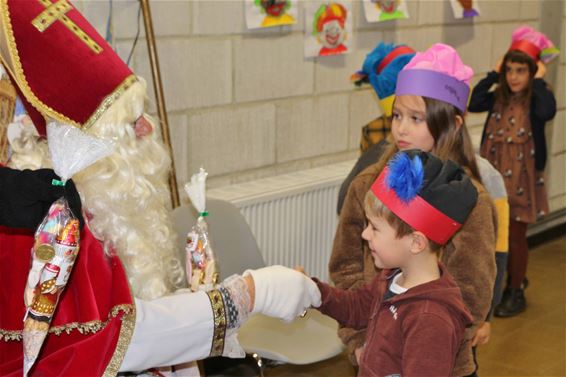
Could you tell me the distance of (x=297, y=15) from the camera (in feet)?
13.9

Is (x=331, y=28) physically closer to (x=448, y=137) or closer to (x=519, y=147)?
(x=519, y=147)

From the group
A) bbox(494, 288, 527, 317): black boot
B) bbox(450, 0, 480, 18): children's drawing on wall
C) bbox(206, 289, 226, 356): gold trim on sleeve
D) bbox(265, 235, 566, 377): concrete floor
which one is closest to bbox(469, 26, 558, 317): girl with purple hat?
bbox(494, 288, 527, 317): black boot

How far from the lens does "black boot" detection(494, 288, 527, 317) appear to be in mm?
5000

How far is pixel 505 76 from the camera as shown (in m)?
5.12

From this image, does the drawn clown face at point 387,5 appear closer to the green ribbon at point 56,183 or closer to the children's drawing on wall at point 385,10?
the children's drawing on wall at point 385,10

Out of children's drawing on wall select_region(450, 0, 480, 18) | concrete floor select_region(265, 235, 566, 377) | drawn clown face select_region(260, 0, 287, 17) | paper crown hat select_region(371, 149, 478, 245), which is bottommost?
concrete floor select_region(265, 235, 566, 377)

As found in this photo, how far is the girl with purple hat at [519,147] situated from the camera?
5.02 metres

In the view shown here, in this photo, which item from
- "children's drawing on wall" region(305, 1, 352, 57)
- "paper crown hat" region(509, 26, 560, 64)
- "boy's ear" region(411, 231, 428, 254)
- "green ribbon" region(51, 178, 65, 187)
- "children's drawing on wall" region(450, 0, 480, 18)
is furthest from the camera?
"children's drawing on wall" region(450, 0, 480, 18)

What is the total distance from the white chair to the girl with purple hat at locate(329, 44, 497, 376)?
545 millimetres

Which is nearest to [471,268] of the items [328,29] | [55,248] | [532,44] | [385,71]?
[55,248]

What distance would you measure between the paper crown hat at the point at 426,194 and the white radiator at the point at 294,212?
5.89 ft

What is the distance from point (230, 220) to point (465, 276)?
105 centimetres

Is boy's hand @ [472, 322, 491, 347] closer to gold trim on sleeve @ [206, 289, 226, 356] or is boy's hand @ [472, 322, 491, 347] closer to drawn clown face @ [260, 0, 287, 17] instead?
gold trim on sleeve @ [206, 289, 226, 356]

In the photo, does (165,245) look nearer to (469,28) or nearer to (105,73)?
(105,73)
